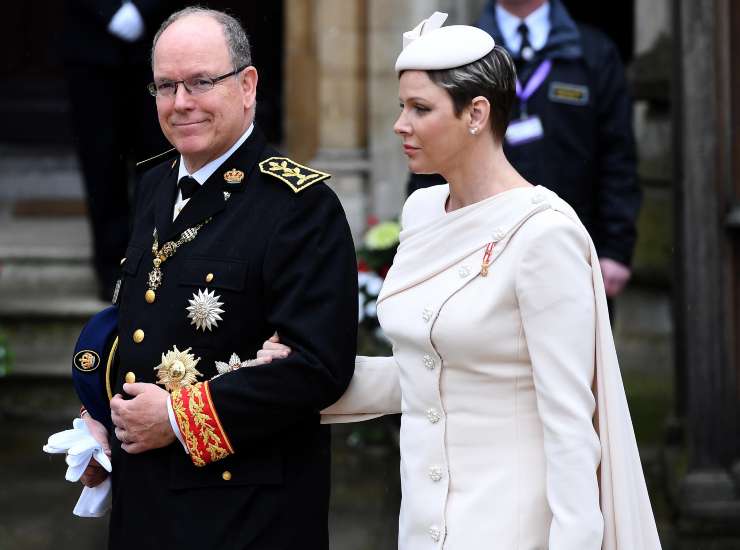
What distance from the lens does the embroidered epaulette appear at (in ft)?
11.0

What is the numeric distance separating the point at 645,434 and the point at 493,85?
4.10 metres

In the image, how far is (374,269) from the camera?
6957 millimetres

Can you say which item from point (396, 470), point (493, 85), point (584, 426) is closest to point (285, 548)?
point (584, 426)

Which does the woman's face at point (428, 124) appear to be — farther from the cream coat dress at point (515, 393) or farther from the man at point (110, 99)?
the man at point (110, 99)

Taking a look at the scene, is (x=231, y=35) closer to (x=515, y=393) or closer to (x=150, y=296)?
(x=150, y=296)

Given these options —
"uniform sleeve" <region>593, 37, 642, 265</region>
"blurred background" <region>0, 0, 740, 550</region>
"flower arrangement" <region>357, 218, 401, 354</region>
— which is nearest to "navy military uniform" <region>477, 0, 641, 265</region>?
"uniform sleeve" <region>593, 37, 642, 265</region>

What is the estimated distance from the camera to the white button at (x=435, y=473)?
10.3ft

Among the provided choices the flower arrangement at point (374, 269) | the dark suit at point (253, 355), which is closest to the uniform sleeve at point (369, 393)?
the dark suit at point (253, 355)

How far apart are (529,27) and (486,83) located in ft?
7.42

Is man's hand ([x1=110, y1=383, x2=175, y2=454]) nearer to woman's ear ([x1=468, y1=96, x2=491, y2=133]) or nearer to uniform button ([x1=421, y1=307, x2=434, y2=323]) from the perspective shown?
uniform button ([x1=421, y1=307, x2=434, y2=323])

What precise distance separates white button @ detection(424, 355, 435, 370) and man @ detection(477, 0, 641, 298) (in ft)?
6.97

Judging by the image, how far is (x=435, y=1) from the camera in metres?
7.48

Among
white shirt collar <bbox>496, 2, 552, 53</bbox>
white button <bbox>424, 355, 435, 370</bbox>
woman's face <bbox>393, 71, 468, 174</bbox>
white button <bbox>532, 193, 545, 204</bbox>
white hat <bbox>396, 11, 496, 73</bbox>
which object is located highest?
white shirt collar <bbox>496, 2, 552, 53</bbox>

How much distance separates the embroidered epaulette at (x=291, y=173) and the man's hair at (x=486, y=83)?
15.6 inches
